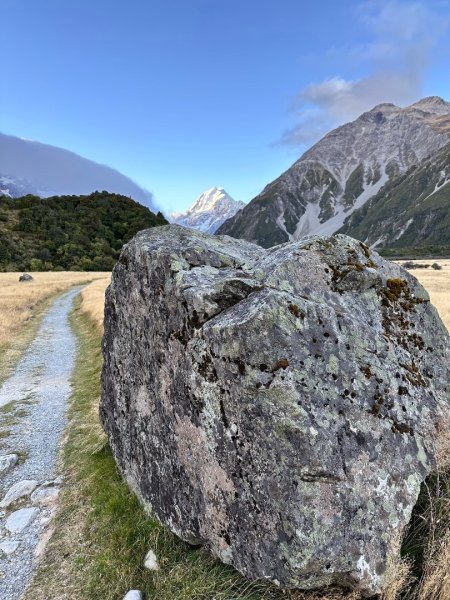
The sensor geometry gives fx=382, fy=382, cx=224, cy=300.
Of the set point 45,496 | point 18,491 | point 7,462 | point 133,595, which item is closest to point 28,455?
point 7,462

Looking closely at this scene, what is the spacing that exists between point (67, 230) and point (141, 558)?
4608 inches

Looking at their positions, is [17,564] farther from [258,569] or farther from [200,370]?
[200,370]

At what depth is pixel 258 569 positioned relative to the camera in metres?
5.14

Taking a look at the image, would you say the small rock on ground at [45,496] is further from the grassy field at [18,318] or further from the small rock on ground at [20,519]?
the grassy field at [18,318]

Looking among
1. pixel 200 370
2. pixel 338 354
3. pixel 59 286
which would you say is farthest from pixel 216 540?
pixel 59 286

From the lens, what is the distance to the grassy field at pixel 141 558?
16.8 ft

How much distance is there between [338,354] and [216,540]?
3.35 m

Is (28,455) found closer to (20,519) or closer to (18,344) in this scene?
(20,519)

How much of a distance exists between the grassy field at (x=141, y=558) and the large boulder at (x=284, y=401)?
0.27 m

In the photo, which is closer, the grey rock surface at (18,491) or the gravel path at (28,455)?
the gravel path at (28,455)

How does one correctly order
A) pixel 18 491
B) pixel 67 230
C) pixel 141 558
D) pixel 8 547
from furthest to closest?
pixel 67 230, pixel 18 491, pixel 8 547, pixel 141 558

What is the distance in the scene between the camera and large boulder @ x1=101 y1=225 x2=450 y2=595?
4.98m

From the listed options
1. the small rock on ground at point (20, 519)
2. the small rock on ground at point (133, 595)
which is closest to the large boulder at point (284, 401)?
the small rock on ground at point (133, 595)

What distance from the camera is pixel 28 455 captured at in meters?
10.5
